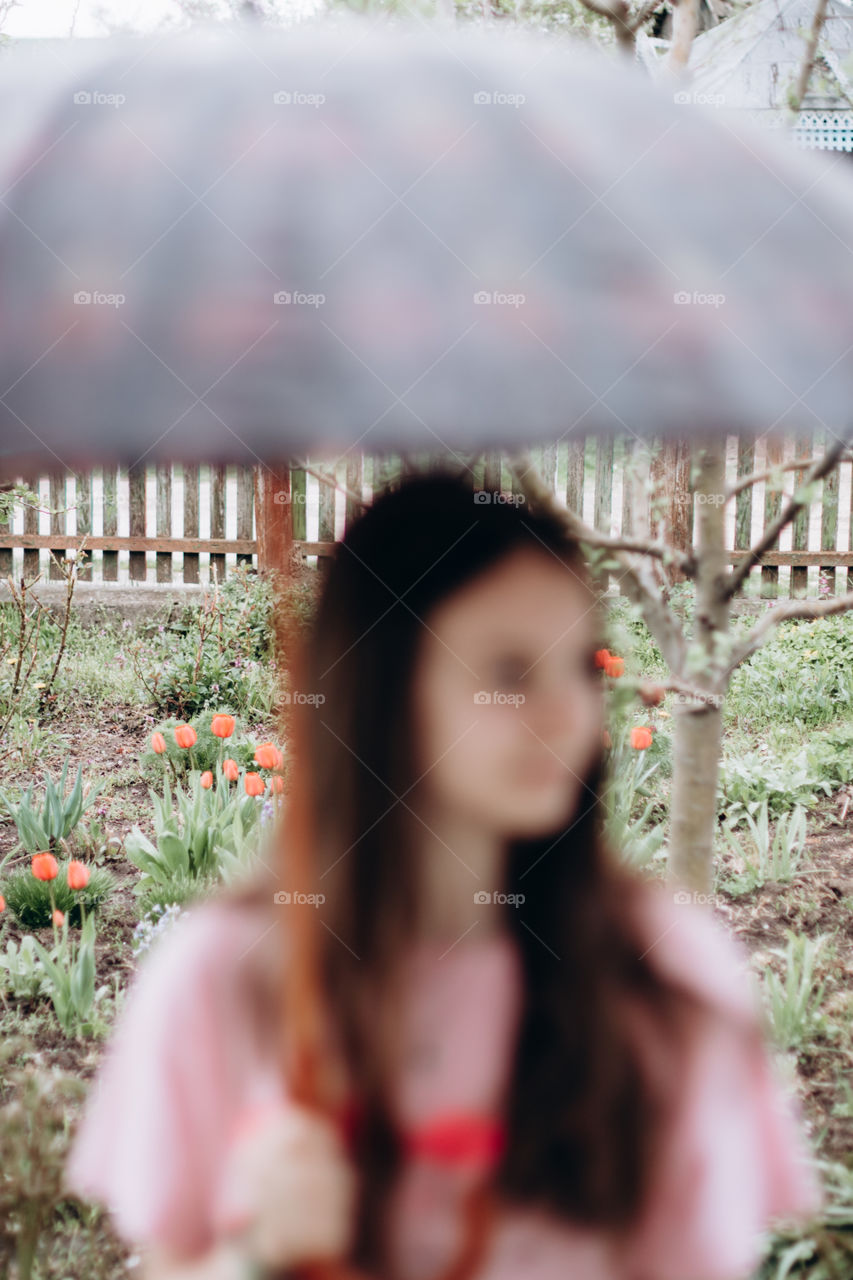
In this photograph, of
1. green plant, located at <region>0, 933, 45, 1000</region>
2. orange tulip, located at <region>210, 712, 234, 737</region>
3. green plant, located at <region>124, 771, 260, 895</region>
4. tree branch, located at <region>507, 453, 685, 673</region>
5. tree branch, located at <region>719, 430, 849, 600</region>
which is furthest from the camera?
orange tulip, located at <region>210, 712, 234, 737</region>

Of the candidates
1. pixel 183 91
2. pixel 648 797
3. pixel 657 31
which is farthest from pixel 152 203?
pixel 657 31

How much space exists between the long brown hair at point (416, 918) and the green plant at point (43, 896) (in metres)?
1.97

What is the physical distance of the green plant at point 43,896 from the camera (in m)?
2.87

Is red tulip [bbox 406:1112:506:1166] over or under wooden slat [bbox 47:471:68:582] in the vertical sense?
under

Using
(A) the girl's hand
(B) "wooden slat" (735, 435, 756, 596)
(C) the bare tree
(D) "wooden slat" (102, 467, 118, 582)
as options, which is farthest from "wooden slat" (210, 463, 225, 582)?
(A) the girl's hand

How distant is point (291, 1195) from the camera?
3.21ft

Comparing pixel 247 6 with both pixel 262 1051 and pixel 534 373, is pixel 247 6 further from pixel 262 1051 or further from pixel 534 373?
pixel 262 1051

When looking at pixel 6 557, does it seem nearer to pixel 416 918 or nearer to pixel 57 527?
pixel 57 527

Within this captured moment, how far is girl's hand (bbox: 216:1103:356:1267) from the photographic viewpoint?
0.98 meters

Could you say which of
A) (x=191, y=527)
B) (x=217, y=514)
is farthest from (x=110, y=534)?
(x=217, y=514)

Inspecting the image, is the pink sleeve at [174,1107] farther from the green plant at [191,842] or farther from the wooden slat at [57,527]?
the wooden slat at [57,527]

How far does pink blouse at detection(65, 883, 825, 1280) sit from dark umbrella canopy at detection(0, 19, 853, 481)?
55 cm

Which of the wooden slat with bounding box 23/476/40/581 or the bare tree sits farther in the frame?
the wooden slat with bounding box 23/476/40/581

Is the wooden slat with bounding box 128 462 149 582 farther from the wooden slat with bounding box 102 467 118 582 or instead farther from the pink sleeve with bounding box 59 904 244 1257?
the pink sleeve with bounding box 59 904 244 1257
